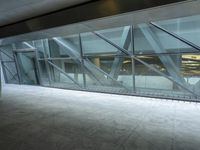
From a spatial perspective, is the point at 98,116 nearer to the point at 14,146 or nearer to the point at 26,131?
the point at 26,131

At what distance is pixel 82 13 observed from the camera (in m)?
3.25

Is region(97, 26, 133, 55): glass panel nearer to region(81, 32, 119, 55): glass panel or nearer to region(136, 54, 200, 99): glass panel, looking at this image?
region(81, 32, 119, 55): glass panel

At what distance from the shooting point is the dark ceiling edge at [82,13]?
8.94 ft

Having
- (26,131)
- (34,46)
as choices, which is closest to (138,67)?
(26,131)

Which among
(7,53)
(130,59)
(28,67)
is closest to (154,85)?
(130,59)

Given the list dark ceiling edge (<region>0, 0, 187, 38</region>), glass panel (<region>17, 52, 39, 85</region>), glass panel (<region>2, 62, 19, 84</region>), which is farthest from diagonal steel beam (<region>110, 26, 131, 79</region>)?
glass panel (<region>2, 62, 19, 84</region>)

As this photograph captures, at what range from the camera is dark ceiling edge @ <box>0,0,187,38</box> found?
8.94 ft

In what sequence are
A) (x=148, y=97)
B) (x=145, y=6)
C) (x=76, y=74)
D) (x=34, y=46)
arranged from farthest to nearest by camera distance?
1. (x=34, y=46)
2. (x=76, y=74)
3. (x=148, y=97)
4. (x=145, y=6)

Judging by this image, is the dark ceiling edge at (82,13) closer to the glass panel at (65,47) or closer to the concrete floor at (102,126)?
the concrete floor at (102,126)

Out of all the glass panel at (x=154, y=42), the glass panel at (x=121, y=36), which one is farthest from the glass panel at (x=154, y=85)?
the glass panel at (x=121, y=36)

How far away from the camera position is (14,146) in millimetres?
2887

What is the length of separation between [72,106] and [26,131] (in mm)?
1825

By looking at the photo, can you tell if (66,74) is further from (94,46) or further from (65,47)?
(94,46)

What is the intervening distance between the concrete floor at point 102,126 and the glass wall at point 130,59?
1006 mm
